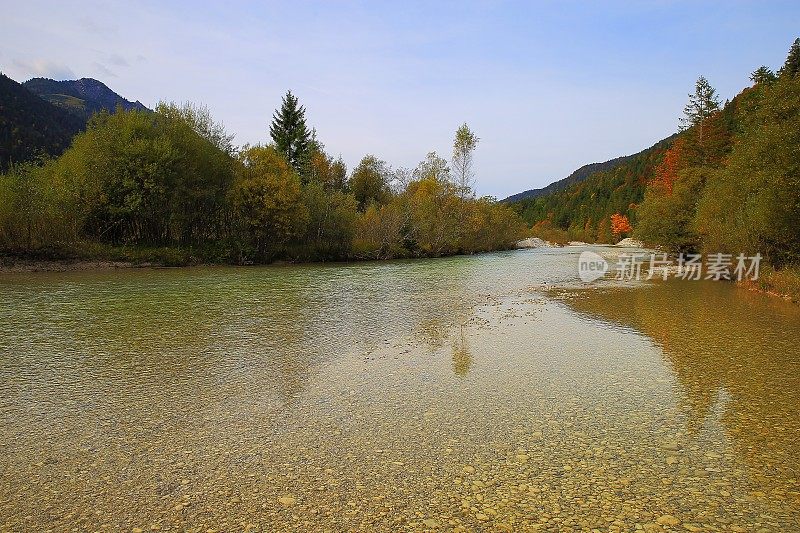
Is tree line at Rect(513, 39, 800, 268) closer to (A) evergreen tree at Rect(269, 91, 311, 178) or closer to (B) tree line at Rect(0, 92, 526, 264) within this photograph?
(B) tree line at Rect(0, 92, 526, 264)

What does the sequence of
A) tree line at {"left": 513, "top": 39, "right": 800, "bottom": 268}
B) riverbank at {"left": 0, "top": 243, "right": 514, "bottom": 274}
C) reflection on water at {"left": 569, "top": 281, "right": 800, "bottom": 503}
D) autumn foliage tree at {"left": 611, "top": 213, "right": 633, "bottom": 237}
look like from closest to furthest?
reflection on water at {"left": 569, "top": 281, "right": 800, "bottom": 503}, tree line at {"left": 513, "top": 39, "right": 800, "bottom": 268}, riverbank at {"left": 0, "top": 243, "right": 514, "bottom": 274}, autumn foliage tree at {"left": 611, "top": 213, "right": 633, "bottom": 237}

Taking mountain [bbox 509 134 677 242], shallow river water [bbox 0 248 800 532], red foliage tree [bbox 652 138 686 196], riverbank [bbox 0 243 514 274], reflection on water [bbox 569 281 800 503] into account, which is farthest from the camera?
mountain [bbox 509 134 677 242]

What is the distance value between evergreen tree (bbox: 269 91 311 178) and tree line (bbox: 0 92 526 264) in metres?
5.65

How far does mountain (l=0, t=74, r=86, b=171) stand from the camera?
2793 inches

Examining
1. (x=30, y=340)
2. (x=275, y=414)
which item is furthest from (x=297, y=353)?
(x=30, y=340)

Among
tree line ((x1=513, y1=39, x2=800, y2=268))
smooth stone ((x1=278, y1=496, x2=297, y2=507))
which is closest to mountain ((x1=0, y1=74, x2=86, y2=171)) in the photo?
tree line ((x1=513, y1=39, x2=800, y2=268))

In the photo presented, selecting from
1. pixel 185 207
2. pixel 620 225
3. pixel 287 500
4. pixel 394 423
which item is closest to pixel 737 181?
pixel 394 423

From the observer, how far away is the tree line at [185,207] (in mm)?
28500

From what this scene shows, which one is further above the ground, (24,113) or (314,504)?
(24,113)

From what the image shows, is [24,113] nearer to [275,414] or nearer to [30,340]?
[30,340]

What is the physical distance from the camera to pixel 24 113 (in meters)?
81.9

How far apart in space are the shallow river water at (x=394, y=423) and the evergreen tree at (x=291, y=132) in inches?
1752

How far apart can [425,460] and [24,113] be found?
103196mm

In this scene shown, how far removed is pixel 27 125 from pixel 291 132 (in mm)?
53717
